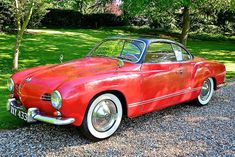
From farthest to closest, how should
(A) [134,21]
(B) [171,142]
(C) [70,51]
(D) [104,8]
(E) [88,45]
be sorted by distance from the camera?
(D) [104,8]
(A) [134,21]
(E) [88,45]
(C) [70,51]
(B) [171,142]

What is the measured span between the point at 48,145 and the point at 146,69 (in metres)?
2.05

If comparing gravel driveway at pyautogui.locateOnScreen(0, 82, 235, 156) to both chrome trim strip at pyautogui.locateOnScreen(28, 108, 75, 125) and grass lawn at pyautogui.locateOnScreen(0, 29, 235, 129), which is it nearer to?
chrome trim strip at pyautogui.locateOnScreen(28, 108, 75, 125)

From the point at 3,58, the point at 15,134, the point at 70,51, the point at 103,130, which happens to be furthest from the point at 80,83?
the point at 70,51

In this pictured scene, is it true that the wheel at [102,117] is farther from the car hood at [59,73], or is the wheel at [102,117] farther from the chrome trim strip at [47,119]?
the car hood at [59,73]

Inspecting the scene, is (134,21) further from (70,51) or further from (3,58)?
(3,58)

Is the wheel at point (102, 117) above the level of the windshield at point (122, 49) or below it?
below

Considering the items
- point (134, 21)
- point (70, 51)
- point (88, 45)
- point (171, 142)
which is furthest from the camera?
point (134, 21)

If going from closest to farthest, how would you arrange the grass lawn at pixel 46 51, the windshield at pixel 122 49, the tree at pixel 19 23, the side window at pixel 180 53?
the windshield at pixel 122 49, the side window at pixel 180 53, the tree at pixel 19 23, the grass lawn at pixel 46 51

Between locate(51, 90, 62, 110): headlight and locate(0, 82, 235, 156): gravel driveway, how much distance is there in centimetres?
58

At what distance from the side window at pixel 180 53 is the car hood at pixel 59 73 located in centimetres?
140

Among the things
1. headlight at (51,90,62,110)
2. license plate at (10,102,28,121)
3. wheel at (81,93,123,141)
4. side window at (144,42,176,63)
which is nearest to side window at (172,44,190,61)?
side window at (144,42,176,63)

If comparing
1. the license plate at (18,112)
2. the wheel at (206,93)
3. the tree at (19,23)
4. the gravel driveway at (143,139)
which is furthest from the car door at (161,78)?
the tree at (19,23)

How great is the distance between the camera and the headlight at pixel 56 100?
15.4 ft

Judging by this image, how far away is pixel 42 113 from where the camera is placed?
4961mm
